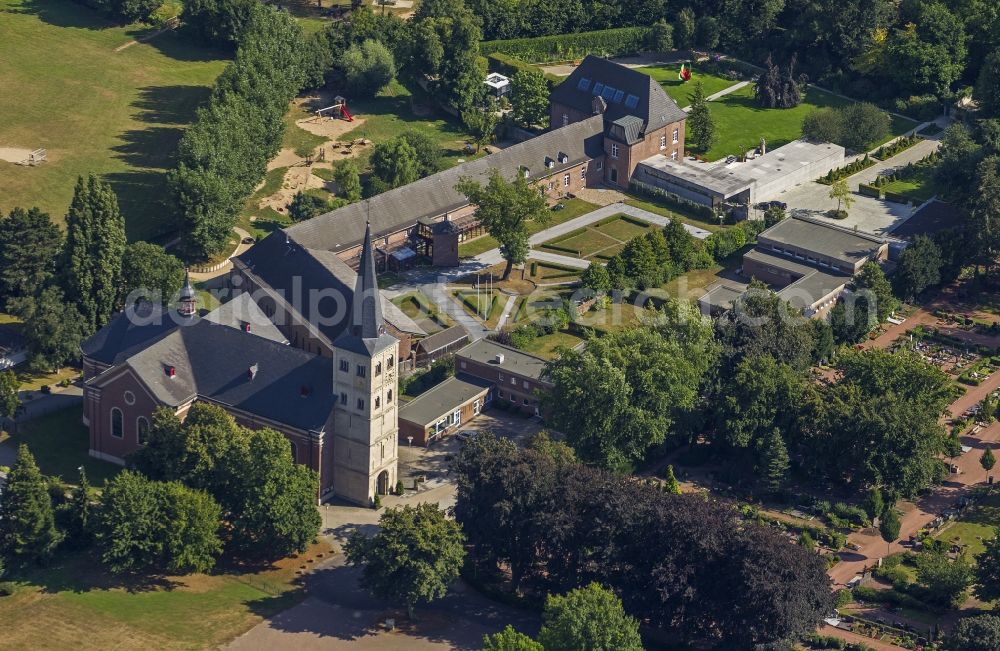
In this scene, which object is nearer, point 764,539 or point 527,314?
point 764,539

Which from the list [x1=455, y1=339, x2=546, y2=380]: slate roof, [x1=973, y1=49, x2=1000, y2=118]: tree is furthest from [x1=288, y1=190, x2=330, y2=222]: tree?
[x1=973, y1=49, x2=1000, y2=118]: tree

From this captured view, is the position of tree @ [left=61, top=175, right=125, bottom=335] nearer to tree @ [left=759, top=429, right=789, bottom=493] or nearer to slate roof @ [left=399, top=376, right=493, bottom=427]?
slate roof @ [left=399, top=376, right=493, bottom=427]

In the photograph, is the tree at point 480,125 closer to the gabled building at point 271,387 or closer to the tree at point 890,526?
the gabled building at point 271,387

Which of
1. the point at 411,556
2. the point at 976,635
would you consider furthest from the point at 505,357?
the point at 976,635

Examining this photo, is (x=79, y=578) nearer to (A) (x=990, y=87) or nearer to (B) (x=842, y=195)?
(B) (x=842, y=195)

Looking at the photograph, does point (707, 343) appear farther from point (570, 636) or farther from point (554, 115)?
point (554, 115)

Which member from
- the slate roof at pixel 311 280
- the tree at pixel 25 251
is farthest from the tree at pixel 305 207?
the tree at pixel 25 251

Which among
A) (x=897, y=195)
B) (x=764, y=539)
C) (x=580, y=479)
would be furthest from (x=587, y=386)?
(x=897, y=195)
